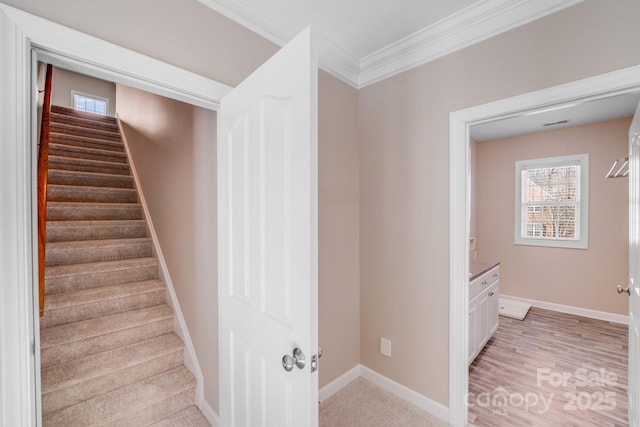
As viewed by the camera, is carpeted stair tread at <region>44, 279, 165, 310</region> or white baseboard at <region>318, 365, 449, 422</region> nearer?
white baseboard at <region>318, 365, 449, 422</region>

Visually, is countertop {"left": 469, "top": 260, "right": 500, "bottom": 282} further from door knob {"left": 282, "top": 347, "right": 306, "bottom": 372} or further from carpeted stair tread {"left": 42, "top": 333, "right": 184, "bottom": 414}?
carpeted stair tread {"left": 42, "top": 333, "right": 184, "bottom": 414}

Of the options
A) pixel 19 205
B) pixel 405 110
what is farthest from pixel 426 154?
pixel 19 205

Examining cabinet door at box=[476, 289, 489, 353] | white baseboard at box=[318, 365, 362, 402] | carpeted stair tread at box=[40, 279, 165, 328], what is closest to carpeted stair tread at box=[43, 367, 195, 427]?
carpeted stair tread at box=[40, 279, 165, 328]

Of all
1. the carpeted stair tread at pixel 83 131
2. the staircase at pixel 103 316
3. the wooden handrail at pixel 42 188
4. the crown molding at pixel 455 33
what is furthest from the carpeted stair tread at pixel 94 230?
the crown molding at pixel 455 33

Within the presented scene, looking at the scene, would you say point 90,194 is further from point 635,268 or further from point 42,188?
point 635,268

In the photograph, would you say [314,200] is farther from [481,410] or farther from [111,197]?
[111,197]

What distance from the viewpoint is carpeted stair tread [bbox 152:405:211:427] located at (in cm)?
184

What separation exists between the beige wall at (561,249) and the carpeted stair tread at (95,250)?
5003 mm

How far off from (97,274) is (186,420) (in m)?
1.51

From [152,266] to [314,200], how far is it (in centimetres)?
251

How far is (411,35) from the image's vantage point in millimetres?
1880

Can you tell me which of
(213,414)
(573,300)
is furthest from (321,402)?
(573,300)

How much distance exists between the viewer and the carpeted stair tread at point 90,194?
9.57ft

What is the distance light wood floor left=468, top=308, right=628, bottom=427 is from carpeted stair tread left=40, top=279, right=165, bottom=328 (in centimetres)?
274
